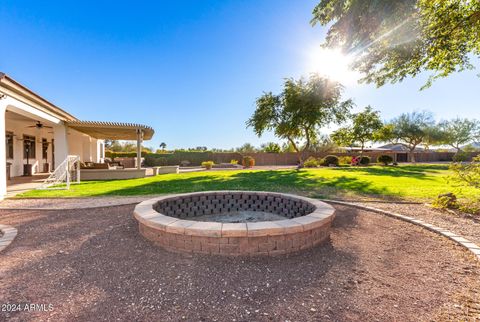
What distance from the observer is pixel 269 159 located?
98.7ft

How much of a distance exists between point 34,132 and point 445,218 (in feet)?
67.6

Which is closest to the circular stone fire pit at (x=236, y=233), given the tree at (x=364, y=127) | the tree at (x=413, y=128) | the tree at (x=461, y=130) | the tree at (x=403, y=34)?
the tree at (x=403, y=34)

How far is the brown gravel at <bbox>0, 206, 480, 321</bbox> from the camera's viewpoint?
1867mm

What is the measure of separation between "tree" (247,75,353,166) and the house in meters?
9.62

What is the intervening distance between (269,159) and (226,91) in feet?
44.4

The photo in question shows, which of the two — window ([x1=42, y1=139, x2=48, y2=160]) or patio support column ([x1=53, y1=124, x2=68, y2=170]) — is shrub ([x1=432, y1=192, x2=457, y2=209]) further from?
window ([x1=42, y1=139, x2=48, y2=160])

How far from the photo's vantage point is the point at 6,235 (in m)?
3.70

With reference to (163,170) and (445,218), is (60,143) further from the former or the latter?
(445,218)

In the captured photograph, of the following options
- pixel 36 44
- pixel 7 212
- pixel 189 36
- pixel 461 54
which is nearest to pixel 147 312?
pixel 7 212

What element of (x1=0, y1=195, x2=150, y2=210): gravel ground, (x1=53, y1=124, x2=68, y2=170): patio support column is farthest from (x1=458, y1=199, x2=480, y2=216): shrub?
(x1=53, y1=124, x2=68, y2=170): patio support column

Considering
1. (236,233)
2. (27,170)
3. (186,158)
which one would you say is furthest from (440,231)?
(186,158)

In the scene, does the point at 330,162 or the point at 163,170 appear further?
the point at 330,162

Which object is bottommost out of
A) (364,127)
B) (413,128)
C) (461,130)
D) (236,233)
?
(236,233)

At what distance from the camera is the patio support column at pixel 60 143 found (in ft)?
38.0
